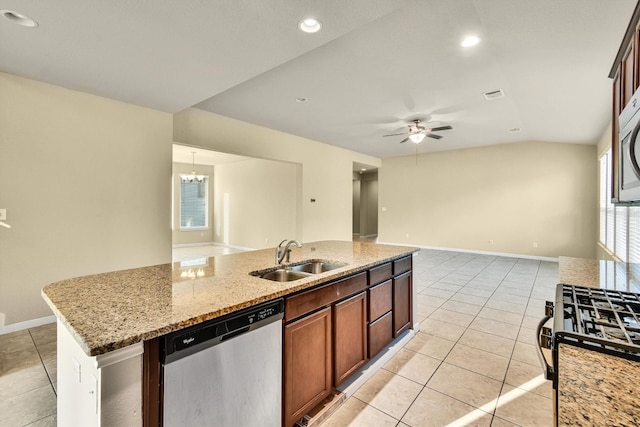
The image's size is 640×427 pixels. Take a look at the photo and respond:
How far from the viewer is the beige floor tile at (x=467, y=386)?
6.53 ft

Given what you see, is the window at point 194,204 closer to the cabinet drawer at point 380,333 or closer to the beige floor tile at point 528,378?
the cabinet drawer at point 380,333

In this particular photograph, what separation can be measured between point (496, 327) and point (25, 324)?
5.21 m

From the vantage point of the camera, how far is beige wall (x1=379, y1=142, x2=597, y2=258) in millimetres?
6469

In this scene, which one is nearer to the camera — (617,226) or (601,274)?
(601,274)

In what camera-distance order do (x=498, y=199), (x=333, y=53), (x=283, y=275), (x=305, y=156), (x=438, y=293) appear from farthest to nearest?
(x=498, y=199) → (x=305, y=156) → (x=438, y=293) → (x=333, y=53) → (x=283, y=275)

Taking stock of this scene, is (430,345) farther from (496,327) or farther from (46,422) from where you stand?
(46,422)

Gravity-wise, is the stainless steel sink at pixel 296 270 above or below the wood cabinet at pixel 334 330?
above

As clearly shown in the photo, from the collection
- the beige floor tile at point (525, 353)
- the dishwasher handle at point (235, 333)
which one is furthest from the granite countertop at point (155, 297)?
the beige floor tile at point (525, 353)

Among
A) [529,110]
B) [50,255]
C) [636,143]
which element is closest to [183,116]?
[50,255]

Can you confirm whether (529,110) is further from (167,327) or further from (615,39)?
(167,327)

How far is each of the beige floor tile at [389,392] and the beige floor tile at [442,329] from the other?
978mm

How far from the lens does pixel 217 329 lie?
1.22 m

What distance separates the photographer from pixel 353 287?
2082mm

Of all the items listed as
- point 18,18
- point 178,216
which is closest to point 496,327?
point 18,18
